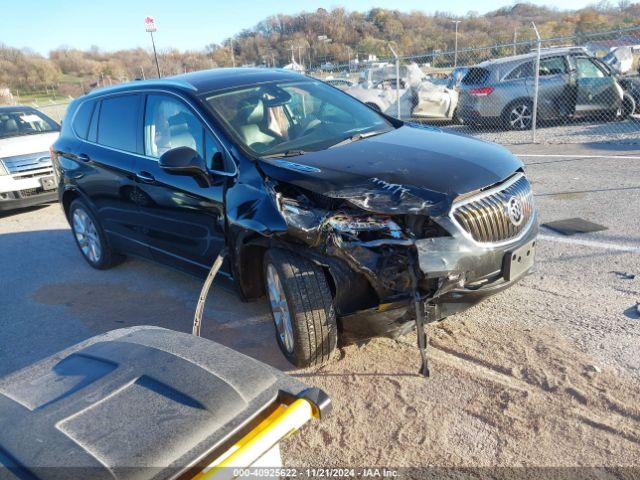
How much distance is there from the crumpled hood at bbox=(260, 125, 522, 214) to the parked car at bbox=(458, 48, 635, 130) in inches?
324

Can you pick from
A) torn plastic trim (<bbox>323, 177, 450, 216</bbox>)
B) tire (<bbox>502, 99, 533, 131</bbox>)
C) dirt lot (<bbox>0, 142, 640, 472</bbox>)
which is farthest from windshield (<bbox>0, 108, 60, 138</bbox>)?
tire (<bbox>502, 99, 533, 131</bbox>)

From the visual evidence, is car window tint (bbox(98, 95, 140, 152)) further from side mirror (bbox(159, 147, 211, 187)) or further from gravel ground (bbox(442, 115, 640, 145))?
gravel ground (bbox(442, 115, 640, 145))

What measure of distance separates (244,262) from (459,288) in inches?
57.1

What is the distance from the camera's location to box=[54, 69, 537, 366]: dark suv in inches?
112

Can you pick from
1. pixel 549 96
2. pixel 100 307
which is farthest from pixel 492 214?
pixel 549 96

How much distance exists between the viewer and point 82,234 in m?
5.82

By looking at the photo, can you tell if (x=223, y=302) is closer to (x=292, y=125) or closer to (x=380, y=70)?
(x=292, y=125)

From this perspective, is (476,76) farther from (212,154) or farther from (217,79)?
(212,154)

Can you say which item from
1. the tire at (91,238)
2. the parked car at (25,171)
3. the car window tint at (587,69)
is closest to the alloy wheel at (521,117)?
the car window tint at (587,69)

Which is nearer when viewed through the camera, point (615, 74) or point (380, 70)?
point (615, 74)

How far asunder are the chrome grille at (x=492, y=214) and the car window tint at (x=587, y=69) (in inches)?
359

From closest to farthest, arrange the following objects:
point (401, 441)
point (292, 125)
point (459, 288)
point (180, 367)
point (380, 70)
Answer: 1. point (180, 367)
2. point (401, 441)
3. point (459, 288)
4. point (292, 125)
5. point (380, 70)

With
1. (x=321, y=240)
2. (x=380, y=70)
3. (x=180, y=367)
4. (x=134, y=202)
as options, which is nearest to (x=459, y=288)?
(x=321, y=240)

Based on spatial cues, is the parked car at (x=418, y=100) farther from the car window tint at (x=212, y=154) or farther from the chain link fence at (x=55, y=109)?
the chain link fence at (x=55, y=109)
